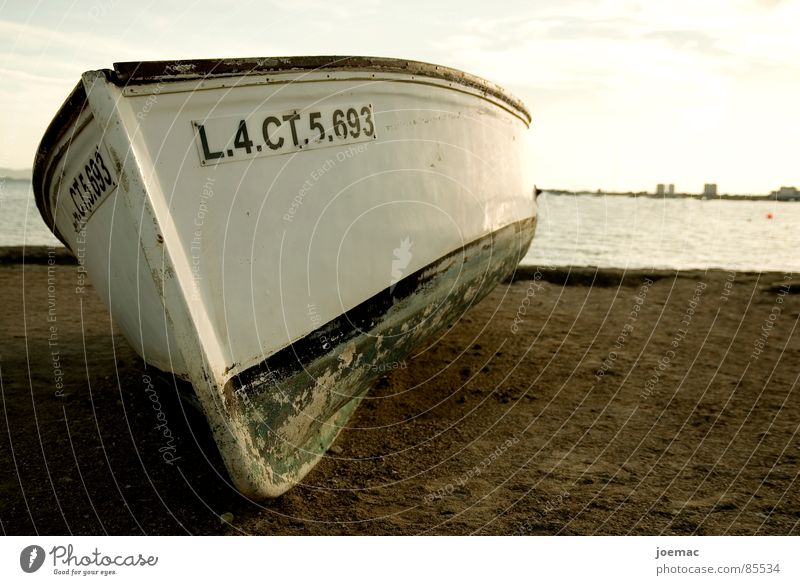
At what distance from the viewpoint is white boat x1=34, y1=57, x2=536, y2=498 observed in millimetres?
2811

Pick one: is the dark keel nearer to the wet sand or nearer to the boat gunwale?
the wet sand

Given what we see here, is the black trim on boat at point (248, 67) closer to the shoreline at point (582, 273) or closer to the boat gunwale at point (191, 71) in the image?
the boat gunwale at point (191, 71)

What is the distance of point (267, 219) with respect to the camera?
3146 millimetres

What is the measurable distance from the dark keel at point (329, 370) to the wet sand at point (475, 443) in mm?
241

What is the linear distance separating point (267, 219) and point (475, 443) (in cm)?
198

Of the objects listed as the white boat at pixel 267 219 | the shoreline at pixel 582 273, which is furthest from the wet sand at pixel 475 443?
the shoreline at pixel 582 273

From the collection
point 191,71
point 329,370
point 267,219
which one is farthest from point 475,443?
point 191,71

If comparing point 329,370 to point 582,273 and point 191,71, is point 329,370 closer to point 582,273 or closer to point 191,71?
point 191,71

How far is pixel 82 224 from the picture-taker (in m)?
3.54

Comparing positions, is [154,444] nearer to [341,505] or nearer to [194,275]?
[341,505]

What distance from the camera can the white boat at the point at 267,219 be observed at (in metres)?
2.81

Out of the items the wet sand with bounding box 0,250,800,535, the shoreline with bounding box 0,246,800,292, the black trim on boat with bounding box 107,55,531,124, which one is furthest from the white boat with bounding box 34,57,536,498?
the shoreline with bounding box 0,246,800,292

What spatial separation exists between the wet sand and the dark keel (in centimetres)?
24

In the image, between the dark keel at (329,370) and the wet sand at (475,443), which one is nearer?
the dark keel at (329,370)
